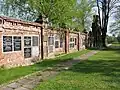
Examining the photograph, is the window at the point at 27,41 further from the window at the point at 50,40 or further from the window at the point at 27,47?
the window at the point at 50,40

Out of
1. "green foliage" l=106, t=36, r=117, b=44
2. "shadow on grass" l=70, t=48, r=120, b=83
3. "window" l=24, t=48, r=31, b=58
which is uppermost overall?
"green foliage" l=106, t=36, r=117, b=44

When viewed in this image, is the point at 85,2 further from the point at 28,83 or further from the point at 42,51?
the point at 28,83

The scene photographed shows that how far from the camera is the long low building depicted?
14.8 metres

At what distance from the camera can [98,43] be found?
6247 cm

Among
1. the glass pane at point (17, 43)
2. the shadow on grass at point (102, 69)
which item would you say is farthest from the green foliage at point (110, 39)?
the glass pane at point (17, 43)

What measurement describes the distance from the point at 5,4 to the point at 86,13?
2706 cm

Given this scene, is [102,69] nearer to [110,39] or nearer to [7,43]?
[7,43]

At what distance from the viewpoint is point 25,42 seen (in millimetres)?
17625

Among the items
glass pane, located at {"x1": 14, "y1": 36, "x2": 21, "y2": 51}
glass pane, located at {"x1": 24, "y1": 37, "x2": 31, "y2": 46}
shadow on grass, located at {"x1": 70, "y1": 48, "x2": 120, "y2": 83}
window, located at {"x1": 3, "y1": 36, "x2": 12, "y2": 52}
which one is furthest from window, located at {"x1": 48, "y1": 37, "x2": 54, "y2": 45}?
window, located at {"x1": 3, "y1": 36, "x2": 12, "y2": 52}

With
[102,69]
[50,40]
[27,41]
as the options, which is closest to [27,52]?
[27,41]

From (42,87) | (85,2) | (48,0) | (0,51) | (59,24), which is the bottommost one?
(42,87)

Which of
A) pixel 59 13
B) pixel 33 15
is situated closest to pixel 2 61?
pixel 59 13

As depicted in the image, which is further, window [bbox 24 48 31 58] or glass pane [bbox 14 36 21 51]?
window [bbox 24 48 31 58]

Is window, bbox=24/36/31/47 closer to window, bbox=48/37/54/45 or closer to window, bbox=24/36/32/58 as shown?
window, bbox=24/36/32/58
